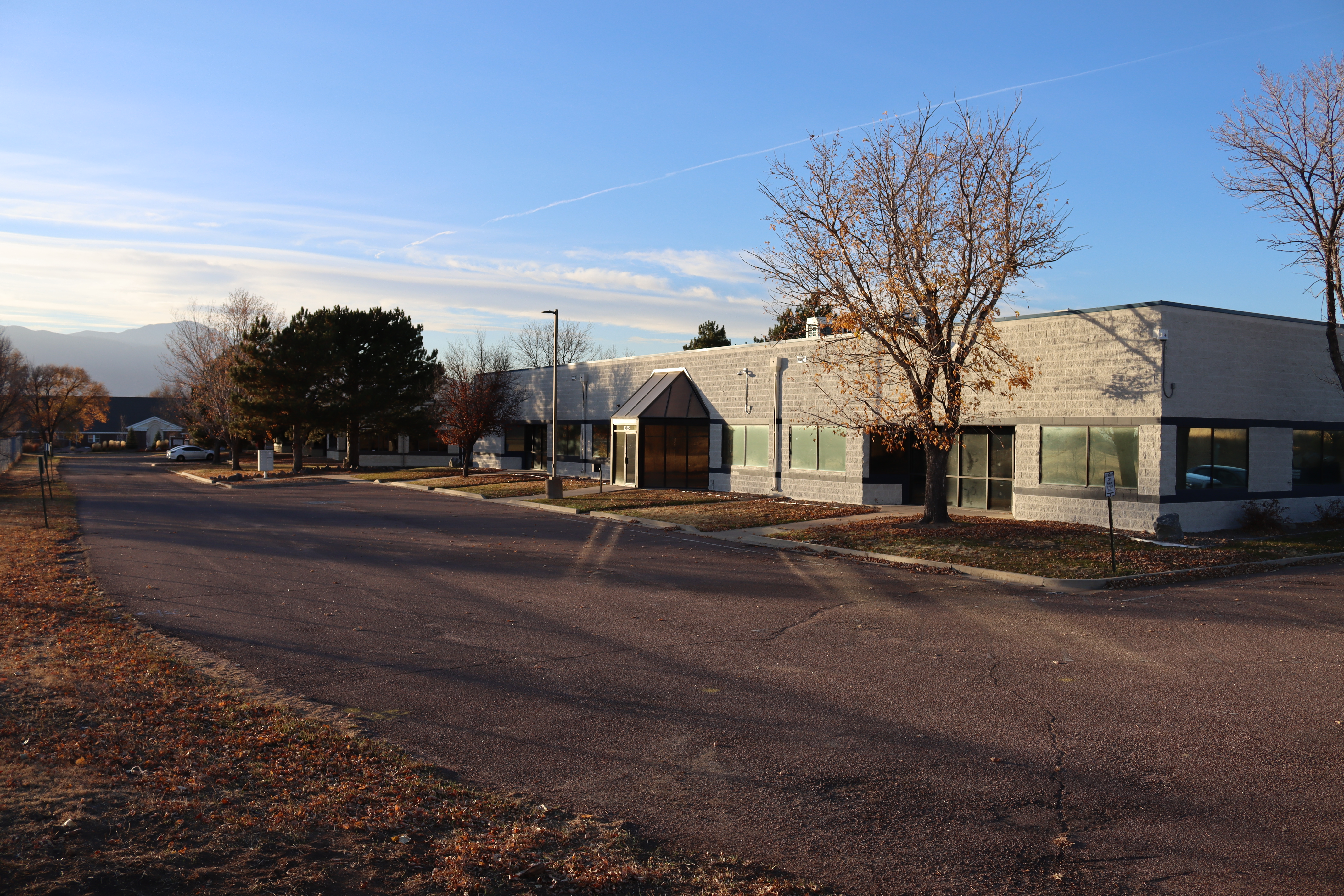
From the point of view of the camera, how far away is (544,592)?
13445 mm

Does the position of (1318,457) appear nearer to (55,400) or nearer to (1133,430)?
(1133,430)

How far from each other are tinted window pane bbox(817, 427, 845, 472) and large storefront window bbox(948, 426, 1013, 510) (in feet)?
11.0

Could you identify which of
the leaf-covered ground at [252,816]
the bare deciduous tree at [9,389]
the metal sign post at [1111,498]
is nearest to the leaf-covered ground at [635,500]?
the metal sign post at [1111,498]

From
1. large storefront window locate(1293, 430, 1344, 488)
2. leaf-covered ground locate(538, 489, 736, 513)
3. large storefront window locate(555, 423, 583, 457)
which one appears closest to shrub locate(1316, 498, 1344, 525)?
large storefront window locate(1293, 430, 1344, 488)

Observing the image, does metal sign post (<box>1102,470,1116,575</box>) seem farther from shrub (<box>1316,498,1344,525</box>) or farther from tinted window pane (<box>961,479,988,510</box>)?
shrub (<box>1316,498,1344,525</box>)

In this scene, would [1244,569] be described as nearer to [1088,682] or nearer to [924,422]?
[924,422]

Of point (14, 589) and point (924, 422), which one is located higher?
point (924, 422)

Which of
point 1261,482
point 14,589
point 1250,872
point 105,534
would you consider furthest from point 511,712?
point 1261,482

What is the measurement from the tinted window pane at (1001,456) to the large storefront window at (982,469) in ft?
0.03

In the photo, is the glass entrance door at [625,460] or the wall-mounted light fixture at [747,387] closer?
the wall-mounted light fixture at [747,387]

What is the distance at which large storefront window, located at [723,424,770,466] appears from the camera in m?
31.5

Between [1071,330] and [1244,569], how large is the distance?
292 inches

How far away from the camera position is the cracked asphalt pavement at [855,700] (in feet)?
17.1

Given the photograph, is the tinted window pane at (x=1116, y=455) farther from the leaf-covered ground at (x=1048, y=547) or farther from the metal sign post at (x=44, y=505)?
the metal sign post at (x=44, y=505)
